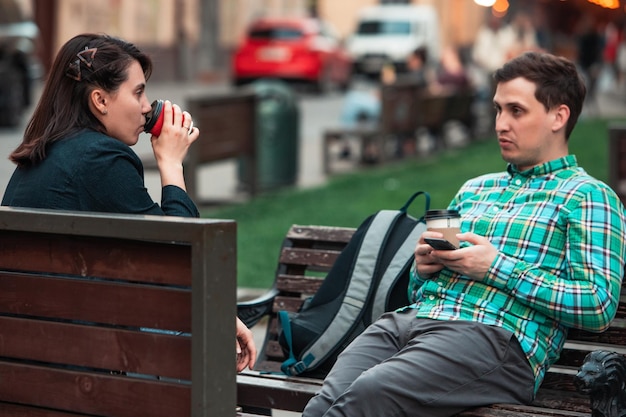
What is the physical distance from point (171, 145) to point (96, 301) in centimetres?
73

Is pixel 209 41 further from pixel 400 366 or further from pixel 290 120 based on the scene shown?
pixel 400 366

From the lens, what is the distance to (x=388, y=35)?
36.1m

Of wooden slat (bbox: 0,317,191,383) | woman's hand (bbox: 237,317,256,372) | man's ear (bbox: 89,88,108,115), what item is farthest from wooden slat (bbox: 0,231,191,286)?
woman's hand (bbox: 237,317,256,372)

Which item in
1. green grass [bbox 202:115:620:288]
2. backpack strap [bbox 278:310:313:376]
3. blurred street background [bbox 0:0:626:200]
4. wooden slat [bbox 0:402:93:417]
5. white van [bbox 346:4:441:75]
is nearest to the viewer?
wooden slat [bbox 0:402:93:417]

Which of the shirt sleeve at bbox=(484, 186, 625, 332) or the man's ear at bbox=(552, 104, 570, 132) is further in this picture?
the man's ear at bbox=(552, 104, 570, 132)

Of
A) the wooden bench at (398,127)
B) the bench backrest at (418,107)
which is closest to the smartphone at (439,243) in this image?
the wooden bench at (398,127)

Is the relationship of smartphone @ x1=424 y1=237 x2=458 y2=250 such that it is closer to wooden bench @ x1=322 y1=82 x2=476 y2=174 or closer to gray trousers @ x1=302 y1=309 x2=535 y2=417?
gray trousers @ x1=302 y1=309 x2=535 y2=417

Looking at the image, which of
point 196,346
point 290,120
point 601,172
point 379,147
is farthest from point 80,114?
point 379,147

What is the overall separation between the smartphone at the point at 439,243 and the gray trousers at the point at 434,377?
9.1 inches

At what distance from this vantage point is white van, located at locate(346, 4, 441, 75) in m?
35.4

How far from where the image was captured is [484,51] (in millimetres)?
21172

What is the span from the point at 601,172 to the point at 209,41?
880 inches

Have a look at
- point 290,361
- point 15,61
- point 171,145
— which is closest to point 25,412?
point 171,145

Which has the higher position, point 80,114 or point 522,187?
point 80,114
